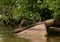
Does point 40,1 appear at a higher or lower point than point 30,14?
higher

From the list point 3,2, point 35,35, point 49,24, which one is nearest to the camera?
point 35,35

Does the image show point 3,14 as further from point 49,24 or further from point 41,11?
point 49,24

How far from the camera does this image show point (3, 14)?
28.4 meters

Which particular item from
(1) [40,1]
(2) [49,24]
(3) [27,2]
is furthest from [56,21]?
(3) [27,2]

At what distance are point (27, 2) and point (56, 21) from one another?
331cm

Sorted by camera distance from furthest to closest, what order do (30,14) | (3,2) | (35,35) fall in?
(3,2)
(30,14)
(35,35)

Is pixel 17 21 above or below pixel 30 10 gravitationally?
below

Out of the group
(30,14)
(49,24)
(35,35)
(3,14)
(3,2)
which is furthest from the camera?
(3,14)

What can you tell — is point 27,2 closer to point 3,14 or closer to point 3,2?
point 3,2

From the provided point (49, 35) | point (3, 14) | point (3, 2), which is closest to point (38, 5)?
point (49, 35)

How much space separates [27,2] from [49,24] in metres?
3.23

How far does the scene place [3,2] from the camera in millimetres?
24734

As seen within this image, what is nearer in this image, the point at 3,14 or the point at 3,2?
the point at 3,2

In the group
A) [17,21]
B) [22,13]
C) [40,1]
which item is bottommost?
[17,21]
